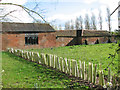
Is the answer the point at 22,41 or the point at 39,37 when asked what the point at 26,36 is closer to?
the point at 22,41

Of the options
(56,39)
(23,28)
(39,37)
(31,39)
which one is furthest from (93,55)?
(56,39)

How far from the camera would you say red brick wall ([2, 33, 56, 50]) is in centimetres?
2344

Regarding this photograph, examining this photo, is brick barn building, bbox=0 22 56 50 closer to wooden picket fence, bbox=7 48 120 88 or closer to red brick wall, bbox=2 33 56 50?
red brick wall, bbox=2 33 56 50

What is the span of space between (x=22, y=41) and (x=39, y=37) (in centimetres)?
333

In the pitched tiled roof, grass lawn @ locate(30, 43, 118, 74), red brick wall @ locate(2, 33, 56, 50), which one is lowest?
grass lawn @ locate(30, 43, 118, 74)

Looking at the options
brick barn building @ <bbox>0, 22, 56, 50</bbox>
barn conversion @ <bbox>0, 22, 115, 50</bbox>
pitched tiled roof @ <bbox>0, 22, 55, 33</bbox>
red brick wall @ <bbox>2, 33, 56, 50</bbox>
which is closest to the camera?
red brick wall @ <bbox>2, 33, 56, 50</bbox>

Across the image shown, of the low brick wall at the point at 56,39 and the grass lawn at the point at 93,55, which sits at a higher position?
the low brick wall at the point at 56,39

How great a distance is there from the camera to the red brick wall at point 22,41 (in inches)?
923

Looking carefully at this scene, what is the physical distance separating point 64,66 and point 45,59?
273cm

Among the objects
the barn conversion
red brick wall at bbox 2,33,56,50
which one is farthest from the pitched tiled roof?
red brick wall at bbox 2,33,56,50

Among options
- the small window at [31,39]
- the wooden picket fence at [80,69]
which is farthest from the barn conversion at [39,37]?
the wooden picket fence at [80,69]

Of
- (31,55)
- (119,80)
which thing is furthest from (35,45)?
(119,80)

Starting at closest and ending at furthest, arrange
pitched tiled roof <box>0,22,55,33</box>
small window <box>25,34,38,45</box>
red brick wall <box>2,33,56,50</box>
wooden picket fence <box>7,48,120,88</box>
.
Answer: wooden picket fence <box>7,48,120,88</box>, red brick wall <box>2,33,56,50</box>, pitched tiled roof <box>0,22,55,33</box>, small window <box>25,34,38,45</box>

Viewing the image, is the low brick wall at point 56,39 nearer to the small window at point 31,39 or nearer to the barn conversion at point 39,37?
the barn conversion at point 39,37
